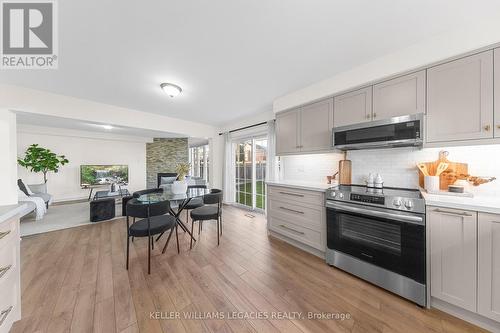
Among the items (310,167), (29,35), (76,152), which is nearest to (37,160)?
(76,152)

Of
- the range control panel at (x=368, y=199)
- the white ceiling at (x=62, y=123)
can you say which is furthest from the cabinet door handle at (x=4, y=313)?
the white ceiling at (x=62, y=123)

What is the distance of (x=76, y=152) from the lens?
6066 millimetres

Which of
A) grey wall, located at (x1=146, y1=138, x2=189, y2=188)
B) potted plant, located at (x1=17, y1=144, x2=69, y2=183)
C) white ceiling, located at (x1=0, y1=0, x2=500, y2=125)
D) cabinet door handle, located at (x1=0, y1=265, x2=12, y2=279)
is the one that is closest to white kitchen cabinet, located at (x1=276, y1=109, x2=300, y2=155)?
white ceiling, located at (x1=0, y1=0, x2=500, y2=125)

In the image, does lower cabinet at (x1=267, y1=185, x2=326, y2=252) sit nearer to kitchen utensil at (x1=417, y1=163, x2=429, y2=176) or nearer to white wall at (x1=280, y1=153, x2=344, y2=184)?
white wall at (x1=280, y1=153, x2=344, y2=184)

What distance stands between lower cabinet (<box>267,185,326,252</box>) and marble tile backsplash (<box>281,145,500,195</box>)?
25.8 inches

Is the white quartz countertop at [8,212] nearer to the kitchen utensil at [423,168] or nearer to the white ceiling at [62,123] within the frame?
the white ceiling at [62,123]

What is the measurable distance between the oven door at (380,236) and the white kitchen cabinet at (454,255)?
8cm

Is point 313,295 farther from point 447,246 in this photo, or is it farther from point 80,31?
point 80,31

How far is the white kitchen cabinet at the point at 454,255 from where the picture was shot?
1.31 metres

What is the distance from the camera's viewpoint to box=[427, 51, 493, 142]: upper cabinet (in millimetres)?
1437

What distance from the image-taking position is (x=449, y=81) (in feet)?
5.20

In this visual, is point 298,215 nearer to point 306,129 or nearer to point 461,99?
point 306,129

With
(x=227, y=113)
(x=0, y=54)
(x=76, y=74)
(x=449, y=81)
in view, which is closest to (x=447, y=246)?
(x=449, y=81)

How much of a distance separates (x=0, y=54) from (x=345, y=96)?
412 centimetres
